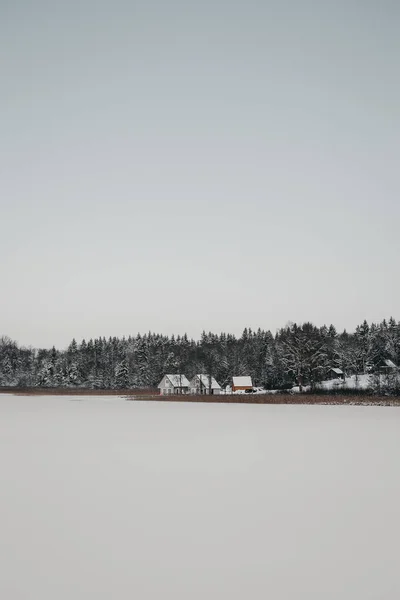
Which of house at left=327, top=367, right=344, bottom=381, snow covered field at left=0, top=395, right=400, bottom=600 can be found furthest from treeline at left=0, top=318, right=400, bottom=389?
snow covered field at left=0, top=395, right=400, bottom=600

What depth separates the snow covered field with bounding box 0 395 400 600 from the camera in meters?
6.86

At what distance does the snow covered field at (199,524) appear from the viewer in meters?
6.86

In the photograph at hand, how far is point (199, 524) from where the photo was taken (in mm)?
9578

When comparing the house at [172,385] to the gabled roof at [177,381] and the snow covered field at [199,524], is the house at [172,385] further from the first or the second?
the snow covered field at [199,524]

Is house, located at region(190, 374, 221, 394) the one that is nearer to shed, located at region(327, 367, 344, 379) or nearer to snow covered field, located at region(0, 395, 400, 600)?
shed, located at region(327, 367, 344, 379)

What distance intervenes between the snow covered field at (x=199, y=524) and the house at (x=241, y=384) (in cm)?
9596

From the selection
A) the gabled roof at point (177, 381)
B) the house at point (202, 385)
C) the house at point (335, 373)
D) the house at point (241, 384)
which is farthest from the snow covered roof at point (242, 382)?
the house at point (335, 373)

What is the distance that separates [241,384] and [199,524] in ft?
352

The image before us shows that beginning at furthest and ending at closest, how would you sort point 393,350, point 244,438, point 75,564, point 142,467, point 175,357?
1. point 175,357
2. point 393,350
3. point 244,438
4. point 142,467
5. point 75,564

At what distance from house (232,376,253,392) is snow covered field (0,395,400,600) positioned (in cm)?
9596

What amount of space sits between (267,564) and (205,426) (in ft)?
79.0

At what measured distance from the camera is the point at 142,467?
15.7m

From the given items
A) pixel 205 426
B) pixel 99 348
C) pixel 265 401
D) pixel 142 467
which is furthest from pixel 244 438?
pixel 99 348

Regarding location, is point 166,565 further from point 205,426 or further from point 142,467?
point 205,426
